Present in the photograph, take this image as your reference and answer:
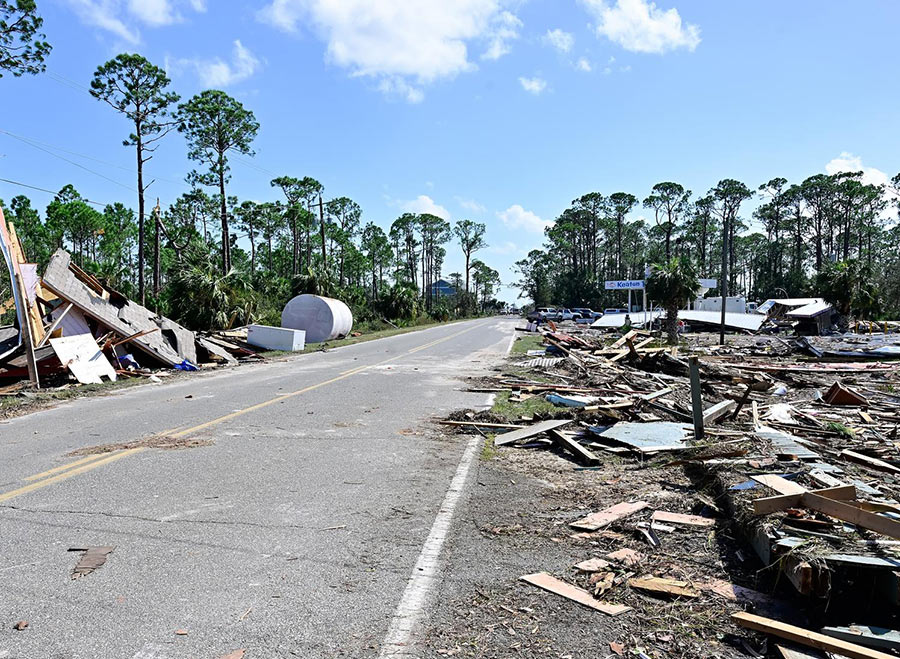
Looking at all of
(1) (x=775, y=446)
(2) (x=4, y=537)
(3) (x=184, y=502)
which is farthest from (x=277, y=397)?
(1) (x=775, y=446)

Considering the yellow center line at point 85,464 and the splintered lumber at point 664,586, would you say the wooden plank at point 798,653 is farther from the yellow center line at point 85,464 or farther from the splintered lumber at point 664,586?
the yellow center line at point 85,464

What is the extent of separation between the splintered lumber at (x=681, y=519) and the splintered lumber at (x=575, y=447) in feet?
6.56

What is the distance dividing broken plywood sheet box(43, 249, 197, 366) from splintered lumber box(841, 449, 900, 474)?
16753 millimetres

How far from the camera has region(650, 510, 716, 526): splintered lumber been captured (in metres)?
5.03

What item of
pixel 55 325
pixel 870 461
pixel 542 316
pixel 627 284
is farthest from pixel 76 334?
pixel 542 316

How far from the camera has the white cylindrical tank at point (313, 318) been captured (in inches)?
1335

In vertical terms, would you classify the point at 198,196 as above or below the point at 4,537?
above

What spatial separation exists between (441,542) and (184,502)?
246cm

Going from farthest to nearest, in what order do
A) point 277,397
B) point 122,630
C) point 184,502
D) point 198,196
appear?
1. point 198,196
2. point 277,397
3. point 184,502
4. point 122,630

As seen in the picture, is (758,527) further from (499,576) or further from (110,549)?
(110,549)

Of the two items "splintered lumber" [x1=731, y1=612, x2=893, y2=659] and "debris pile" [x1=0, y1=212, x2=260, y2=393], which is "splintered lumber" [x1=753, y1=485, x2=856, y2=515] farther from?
"debris pile" [x1=0, y1=212, x2=260, y2=393]

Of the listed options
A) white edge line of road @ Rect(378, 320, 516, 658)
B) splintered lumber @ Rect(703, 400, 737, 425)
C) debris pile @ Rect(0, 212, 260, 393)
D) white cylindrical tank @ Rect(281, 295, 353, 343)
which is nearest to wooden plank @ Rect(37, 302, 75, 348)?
debris pile @ Rect(0, 212, 260, 393)

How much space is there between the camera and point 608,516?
525 centimetres

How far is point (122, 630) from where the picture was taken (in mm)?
3311
